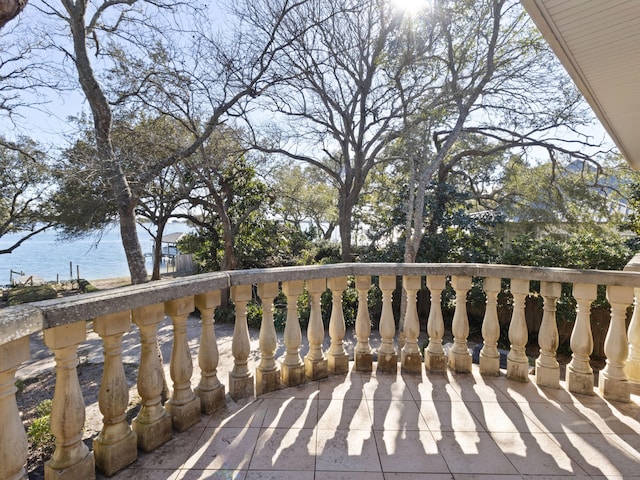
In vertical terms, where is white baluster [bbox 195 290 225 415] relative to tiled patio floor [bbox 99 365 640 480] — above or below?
above

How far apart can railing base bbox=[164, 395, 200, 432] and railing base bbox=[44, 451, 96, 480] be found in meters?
0.44

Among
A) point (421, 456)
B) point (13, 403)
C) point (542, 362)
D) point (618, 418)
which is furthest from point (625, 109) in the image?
point (13, 403)

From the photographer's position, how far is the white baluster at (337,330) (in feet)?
8.41

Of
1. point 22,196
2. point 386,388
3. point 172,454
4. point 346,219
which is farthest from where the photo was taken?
point 22,196

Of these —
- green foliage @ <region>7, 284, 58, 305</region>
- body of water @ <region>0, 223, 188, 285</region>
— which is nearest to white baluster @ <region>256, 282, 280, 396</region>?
body of water @ <region>0, 223, 188, 285</region>

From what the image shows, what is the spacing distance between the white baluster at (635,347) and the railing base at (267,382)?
2.73 metres

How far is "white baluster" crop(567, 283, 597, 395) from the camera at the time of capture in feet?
7.67

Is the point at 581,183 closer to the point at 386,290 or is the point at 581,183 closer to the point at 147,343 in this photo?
the point at 386,290

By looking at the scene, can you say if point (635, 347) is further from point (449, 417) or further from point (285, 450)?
point (285, 450)

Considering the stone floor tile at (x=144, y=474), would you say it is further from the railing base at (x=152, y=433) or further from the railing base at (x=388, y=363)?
the railing base at (x=388, y=363)

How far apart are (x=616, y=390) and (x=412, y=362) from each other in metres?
1.43

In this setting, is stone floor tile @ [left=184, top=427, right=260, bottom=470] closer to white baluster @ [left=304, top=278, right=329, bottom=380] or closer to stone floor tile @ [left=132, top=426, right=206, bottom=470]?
stone floor tile @ [left=132, top=426, right=206, bottom=470]

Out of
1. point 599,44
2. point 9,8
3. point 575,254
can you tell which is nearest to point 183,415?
point 9,8

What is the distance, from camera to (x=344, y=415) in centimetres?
208
